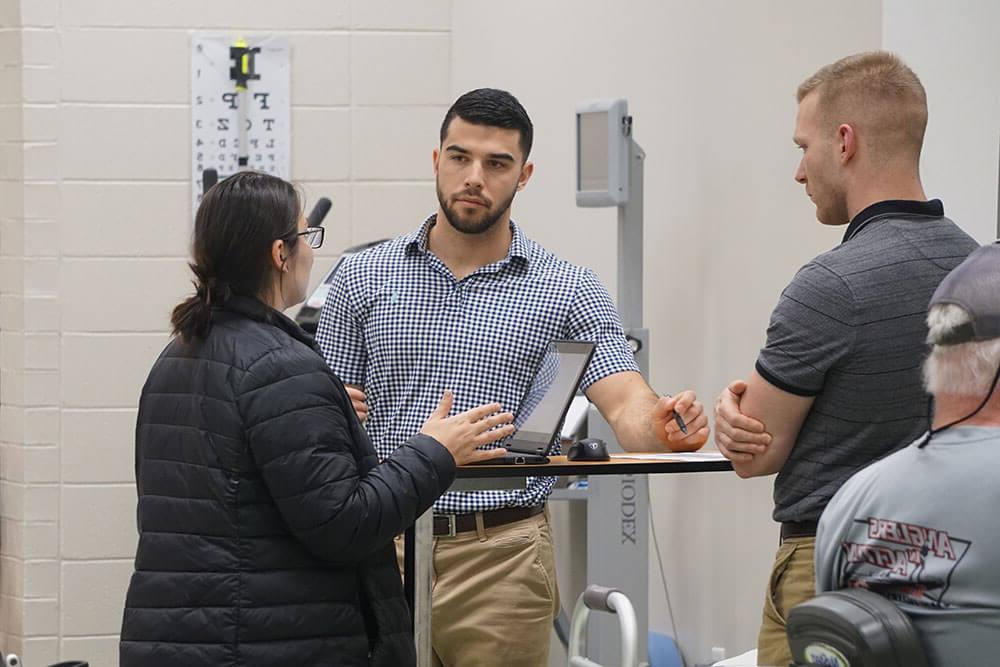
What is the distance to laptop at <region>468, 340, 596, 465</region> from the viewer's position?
8.41 feet

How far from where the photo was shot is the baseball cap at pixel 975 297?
1.62 meters

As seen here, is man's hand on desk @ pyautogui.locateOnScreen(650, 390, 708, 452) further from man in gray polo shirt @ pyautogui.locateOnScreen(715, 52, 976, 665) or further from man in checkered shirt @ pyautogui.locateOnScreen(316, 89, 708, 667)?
man in gray polo shirt @ pyautogui.locateOnScreen(715, 52, 976, 665)

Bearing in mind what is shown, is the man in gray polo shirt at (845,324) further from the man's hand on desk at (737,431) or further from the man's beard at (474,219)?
the man's beard at (474,219)

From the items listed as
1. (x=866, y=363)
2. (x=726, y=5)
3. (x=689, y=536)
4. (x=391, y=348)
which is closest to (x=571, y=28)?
(x=726, y=5)

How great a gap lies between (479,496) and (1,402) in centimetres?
272

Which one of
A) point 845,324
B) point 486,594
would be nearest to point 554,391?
point 486,594

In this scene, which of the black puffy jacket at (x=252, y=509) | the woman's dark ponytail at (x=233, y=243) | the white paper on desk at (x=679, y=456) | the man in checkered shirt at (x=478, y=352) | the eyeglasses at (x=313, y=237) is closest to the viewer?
the black puffy jacket at (x=252, y=509)

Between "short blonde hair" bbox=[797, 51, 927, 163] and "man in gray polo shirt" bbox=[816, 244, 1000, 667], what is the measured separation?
611mm

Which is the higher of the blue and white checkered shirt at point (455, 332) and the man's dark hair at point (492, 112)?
the man's dark hair at point (492, 112)

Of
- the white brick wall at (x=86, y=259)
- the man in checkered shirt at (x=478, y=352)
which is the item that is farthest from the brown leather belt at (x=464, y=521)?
the white brick wall at (x=86, y=259)

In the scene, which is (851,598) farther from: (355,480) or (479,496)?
(479,496)

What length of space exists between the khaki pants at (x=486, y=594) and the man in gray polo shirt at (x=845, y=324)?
26.9 inches

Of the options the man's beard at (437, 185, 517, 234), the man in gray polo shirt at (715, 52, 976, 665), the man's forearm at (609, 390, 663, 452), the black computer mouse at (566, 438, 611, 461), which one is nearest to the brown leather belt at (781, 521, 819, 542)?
the man in gray polo shirt at (715, 52, 976, 665)

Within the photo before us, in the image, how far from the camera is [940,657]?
1.56 meters
